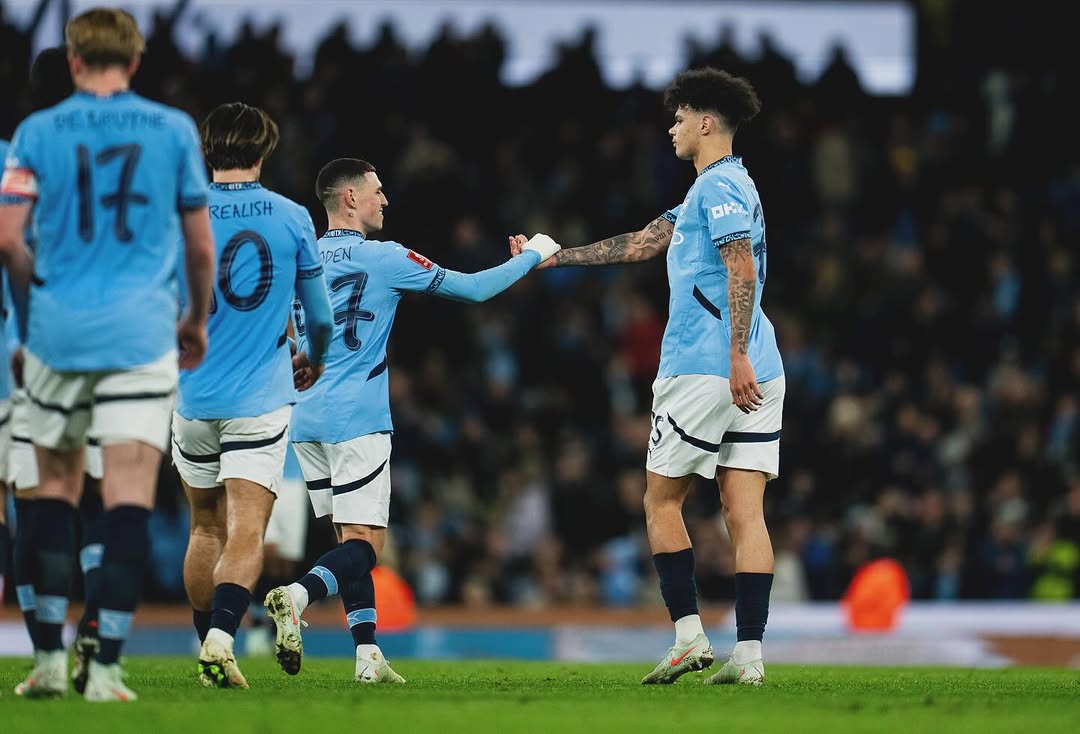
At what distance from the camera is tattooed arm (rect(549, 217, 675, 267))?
28.8 ft

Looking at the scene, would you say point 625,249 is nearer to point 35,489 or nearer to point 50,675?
point 35,489

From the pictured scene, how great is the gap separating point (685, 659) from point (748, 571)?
52 cm

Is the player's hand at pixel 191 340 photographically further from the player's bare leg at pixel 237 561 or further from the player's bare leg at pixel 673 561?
the player's bare leg at pixel 673 561

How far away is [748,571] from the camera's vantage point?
25.6 ft

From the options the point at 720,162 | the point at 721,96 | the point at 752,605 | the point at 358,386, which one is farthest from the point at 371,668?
the point at 721,96

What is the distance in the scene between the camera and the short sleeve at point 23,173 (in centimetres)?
604

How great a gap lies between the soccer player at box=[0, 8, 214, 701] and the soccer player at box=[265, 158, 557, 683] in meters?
1.96

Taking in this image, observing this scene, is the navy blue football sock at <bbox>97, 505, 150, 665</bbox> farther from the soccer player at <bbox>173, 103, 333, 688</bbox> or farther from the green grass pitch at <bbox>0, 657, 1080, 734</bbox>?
the soccer player at <bbox>173, 103, 333, 688</bbox>

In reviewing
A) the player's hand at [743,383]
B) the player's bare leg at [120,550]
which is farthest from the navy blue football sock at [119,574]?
the player's hand at [743,383]

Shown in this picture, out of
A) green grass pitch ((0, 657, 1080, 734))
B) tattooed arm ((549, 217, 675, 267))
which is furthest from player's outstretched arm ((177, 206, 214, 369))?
tattooed arm ((549, 217, 675, 267))

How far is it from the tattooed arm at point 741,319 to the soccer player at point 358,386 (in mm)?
1304

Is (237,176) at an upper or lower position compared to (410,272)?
upper

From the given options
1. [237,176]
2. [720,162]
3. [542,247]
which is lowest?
[542,247]

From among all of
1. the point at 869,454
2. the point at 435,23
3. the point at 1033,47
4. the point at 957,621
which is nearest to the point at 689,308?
the point at 957,621
